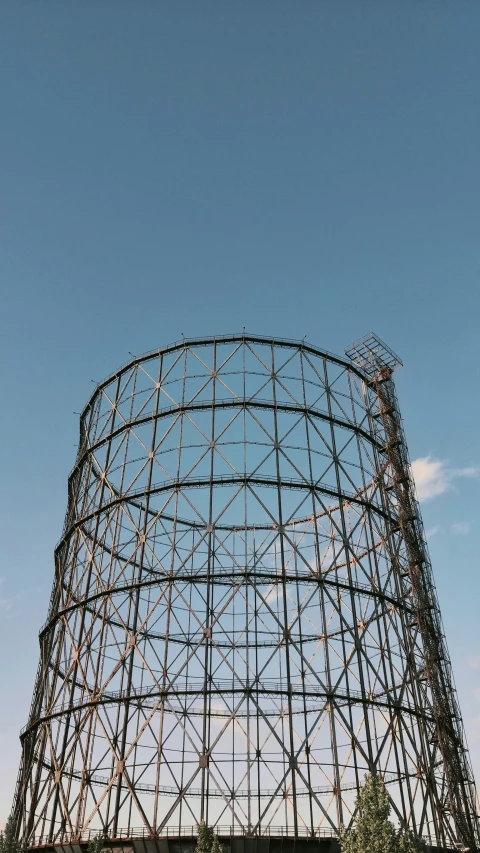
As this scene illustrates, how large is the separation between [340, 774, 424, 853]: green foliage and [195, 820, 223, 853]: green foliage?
113 inches

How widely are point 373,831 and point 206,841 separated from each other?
3.89m

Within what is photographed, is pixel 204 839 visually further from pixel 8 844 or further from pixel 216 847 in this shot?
pixel 8 844

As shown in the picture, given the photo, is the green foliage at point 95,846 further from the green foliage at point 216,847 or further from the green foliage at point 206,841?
the green foliage at point 216,847

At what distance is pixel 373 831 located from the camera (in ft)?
54.8

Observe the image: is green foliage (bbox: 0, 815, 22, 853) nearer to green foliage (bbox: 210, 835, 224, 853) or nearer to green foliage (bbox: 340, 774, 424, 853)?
green foliage (bbox: 210, 835, 224, 853)

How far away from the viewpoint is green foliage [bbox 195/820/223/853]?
1728 centimetres

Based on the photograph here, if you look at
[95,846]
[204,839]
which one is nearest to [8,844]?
[95,846]

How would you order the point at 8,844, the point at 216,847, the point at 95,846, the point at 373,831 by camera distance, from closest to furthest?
1. the point at 373,831
2. the point at 216,847
3. the point at 95,846
4. the point at 8,844

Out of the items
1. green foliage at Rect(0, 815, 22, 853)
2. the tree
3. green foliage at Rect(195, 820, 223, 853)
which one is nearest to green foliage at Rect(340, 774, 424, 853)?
green foliage at Rect(195, 820, 223, 853)

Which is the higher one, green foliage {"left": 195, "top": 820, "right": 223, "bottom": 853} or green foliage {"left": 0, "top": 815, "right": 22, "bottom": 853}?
green foliage {"left": 0, "top": 815, "right": 22, "bottom": 853}

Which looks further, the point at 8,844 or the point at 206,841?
the point at 8,844

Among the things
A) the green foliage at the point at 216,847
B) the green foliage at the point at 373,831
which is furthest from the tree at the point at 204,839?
the green foliage at the point at 373,831

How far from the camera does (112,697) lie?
21.9 m

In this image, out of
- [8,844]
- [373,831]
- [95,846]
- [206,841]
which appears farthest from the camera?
[8,844]
